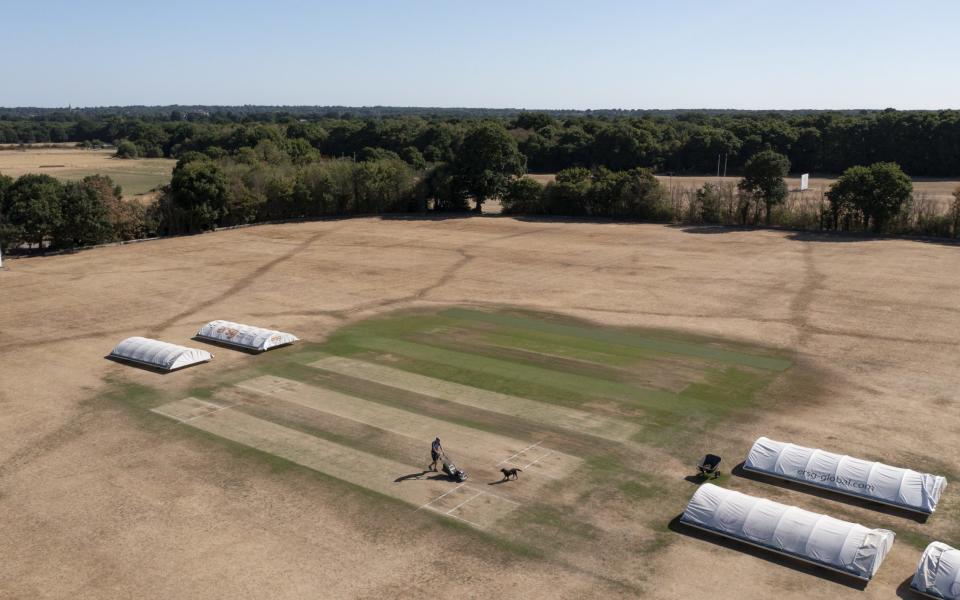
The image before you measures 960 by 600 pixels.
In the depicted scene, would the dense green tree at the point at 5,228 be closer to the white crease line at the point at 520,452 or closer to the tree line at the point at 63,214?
the tree line at the point at 63,214

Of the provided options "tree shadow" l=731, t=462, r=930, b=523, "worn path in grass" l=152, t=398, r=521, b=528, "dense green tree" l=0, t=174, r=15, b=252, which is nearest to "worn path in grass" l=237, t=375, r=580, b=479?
"worn path in grass" l=152, t=398, r=521, b=528

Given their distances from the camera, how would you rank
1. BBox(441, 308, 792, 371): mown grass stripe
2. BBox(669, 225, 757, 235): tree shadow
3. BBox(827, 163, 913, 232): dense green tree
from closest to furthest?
BBox(441, 308, 792, 371): mown grass stripe
BBox(827, 163, 913, 232): dense green tree
BBox(669, 225, 757, 235): tree shadow

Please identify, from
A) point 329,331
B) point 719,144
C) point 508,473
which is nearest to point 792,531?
point 508,473

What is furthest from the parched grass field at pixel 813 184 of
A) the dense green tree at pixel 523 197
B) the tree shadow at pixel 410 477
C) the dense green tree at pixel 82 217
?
the tree shadow at pixel 410 477

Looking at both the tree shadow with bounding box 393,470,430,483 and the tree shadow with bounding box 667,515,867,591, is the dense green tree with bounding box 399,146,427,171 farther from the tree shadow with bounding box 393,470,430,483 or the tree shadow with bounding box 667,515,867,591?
the tree shadow with bounding box 667,515,867,591

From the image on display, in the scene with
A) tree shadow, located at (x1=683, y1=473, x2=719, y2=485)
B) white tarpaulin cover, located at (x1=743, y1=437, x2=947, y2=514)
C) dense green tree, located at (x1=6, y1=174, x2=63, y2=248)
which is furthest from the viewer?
dense green tree, located at (x1=6, y1=174, x2=63, y2=248)

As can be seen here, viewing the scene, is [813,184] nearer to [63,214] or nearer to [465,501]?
[63,214]

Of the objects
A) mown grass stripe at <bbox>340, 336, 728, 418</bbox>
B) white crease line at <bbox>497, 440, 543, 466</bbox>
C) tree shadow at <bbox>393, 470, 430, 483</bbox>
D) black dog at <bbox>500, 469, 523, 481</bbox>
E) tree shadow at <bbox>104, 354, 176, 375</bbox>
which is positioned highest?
mown grass stripe at <bbox>340, 336, 728, 418</bbox>

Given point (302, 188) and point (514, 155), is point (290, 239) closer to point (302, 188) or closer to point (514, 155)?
point (302, 188)
